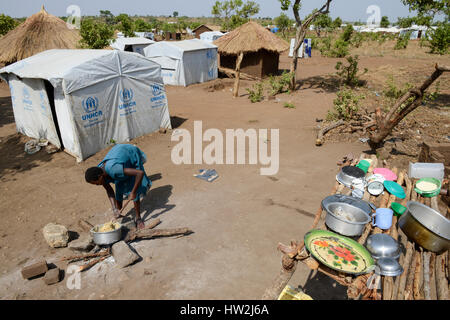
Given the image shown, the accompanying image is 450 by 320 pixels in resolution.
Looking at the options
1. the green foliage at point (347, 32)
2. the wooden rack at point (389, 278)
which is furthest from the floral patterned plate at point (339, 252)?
the green foliage at point (347, 32)

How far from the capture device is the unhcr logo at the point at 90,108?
650 centimetres

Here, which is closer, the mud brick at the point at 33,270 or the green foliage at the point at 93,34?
the mud brick at the point at 33,270

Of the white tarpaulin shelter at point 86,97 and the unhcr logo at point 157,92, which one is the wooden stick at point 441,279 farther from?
the unhcr logo at point 157,92

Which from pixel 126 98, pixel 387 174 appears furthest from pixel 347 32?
pixel 387 174

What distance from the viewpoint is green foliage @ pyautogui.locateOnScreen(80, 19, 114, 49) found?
A: 10992 mm

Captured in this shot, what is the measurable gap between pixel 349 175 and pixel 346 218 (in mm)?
1045

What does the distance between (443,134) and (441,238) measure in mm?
6706

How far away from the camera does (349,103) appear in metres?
8.53

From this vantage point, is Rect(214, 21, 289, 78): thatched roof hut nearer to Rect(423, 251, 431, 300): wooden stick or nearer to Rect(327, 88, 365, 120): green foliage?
Rect(327, 88, 365, 120): green foliage

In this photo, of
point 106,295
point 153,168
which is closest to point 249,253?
point 106,295

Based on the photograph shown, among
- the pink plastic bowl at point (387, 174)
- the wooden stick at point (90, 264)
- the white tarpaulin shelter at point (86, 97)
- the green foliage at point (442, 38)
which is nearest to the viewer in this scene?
the wooden stick at point (90, 264)

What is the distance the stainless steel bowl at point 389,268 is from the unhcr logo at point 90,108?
6505 mm

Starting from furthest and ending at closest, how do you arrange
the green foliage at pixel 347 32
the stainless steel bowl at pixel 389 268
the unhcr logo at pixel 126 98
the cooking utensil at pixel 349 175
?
the green foliage at pixel 347 32 → the unhcr logo at pixel 126 98 → the cooking utensil at pixel 349 175 → the stainless steel bowl at pixel 389 268
